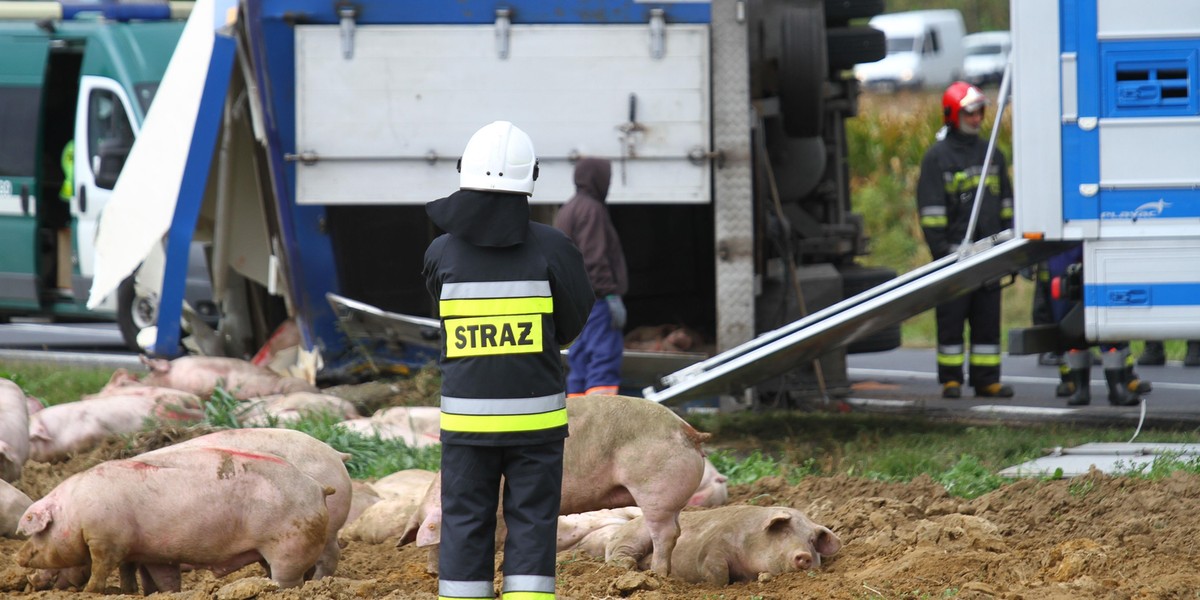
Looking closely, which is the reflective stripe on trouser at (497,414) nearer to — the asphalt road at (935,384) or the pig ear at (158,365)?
the asphalt road at (935,384)

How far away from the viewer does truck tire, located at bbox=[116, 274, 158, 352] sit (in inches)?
476

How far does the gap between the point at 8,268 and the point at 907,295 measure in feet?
27.9

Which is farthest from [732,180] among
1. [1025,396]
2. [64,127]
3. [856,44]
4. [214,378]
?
[64,127]

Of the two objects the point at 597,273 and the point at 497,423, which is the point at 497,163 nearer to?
the point at 497,423

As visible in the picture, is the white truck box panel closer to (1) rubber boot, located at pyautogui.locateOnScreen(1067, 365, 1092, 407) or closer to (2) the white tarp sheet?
(2) the white tarp sheet

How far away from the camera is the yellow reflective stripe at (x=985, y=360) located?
9.70m

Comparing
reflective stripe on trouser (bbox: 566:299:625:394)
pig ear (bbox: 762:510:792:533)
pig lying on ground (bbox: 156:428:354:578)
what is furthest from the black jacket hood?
reflective stripe on trouser (bbox: 566:299:625:394)

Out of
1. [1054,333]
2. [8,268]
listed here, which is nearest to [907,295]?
[1054,333]

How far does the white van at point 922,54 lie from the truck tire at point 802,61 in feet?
86.7

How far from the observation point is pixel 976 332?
9.66m

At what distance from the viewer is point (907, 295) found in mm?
7512

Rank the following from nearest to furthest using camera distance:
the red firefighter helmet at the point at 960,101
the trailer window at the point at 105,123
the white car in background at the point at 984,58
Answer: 1. the red firefighter helmet at the point at 960,101
2. the trailer window at the point at 105,123
3. the white car in background at the point at 984,58

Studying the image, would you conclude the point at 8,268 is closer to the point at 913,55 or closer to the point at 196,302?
the point at 196,302

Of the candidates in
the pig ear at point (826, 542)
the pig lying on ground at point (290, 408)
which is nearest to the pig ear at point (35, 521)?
the pig ear at point (826, 542)
